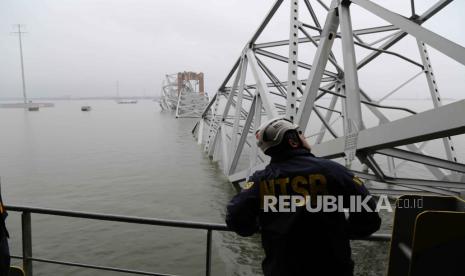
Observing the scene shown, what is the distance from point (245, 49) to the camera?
46.2 feet

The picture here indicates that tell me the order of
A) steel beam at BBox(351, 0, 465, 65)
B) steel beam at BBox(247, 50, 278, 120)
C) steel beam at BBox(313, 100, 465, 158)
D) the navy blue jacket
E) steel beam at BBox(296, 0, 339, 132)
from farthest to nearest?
steel beam at BBox(247, 50, 278, 120), steel beam at BBox(296, 0, 339, 132), steel beam at BBox(351, 0, 465, 65), steel beam at BBox(313, 100, 465, 158), the navy blue jacket

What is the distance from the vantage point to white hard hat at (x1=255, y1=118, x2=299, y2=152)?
90.0 inches

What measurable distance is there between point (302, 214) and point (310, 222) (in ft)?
0.22

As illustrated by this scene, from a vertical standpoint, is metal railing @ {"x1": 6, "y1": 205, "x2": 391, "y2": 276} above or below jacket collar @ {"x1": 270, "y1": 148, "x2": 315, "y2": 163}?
below

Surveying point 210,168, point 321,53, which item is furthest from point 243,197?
point 210,168

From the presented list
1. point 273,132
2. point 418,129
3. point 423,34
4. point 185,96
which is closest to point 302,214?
point 273,132

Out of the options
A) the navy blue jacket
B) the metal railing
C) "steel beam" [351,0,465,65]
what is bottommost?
the metal railing

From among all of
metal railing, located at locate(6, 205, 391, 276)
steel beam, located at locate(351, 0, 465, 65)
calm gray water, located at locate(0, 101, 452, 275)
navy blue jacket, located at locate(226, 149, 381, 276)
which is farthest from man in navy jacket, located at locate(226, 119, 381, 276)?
calm gray water, located at locate(0, 101, 452, 275)

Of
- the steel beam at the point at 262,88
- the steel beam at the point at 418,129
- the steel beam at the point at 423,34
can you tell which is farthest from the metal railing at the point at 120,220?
the steel beam at the point at 262,88

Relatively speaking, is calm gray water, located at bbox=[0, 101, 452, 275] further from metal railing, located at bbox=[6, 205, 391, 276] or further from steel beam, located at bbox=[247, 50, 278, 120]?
metal railing, located at bbox=[6, 205, 391, 276]

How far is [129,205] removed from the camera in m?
15.0

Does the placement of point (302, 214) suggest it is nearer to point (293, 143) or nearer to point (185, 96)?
point (293, 143)

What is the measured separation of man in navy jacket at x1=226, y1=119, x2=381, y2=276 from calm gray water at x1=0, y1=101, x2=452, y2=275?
727 centimetres

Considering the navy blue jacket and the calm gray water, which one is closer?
the navy blue jacket
